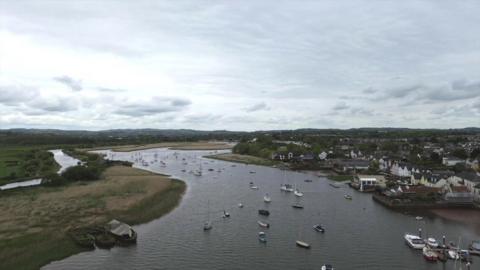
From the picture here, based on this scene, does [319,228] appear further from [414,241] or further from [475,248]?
[475,248]

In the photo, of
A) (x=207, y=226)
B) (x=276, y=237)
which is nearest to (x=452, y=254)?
(x=276, y=237)

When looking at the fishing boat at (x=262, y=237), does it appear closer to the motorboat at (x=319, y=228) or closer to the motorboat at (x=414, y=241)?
the motorboat at (x=319, y=228)

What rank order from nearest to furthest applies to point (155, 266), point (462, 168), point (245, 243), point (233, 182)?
point (155, 266), point (245, 243), point (233, 182), point (462, 168)

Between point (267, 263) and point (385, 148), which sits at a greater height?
point (385, 148)

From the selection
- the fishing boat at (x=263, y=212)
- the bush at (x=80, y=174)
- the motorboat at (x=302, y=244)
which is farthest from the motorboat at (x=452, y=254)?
the bush at (x=80, y=174)

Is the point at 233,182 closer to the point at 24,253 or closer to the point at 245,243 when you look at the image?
the point at 245,243

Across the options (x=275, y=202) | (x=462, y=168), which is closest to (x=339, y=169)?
(x=462, y=168)
